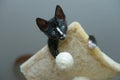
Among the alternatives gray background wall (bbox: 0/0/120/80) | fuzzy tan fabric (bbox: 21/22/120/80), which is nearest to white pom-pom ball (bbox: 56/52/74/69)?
fuzzy tan fabric (bbox: 21/22/120/80)

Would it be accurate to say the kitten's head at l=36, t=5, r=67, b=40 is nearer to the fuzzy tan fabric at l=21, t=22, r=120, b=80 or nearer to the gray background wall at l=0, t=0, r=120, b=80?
the fuzzy tan fabric at l=21, t=22, r=120, b=80

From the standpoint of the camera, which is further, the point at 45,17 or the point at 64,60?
the point at 45,17

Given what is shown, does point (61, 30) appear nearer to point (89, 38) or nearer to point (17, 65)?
point (89, 38)

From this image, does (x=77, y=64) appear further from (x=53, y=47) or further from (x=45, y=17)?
(x=45, y=17)

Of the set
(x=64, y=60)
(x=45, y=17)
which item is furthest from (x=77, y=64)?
(x=45, y=17)

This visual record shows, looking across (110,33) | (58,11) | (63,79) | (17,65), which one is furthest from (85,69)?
(17,65)

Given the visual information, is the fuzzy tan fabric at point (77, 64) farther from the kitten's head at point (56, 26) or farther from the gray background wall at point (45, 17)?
the gray background wall at point (45, 17)

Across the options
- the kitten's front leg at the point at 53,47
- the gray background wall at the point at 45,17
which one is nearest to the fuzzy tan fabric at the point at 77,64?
the kitten's front leg at the point at 53,47
